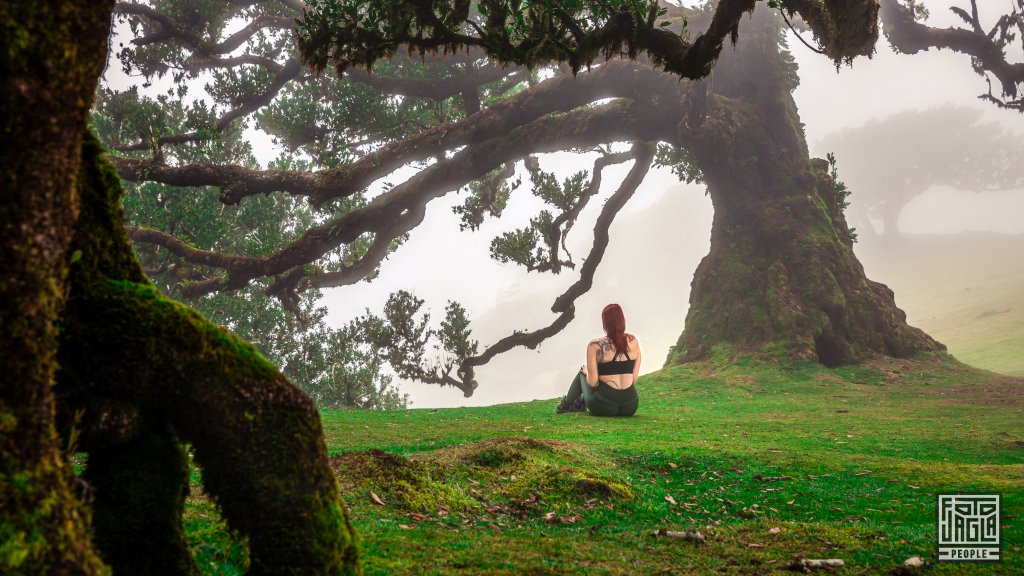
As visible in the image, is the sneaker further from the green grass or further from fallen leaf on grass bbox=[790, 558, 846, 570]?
fallen leaf on grass bbox=[790, 558, 846, 570]

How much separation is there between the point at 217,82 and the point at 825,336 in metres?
24.4

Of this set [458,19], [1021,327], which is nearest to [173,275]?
[458,19]

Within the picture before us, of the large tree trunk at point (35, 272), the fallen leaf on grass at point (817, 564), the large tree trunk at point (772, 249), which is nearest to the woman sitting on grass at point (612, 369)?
the fallen leaf on grass at point (817, 564)

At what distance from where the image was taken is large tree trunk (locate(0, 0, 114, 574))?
1993 mm

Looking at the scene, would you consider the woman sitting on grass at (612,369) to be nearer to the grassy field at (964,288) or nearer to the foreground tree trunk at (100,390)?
the foreground tree trunk at (100,390)

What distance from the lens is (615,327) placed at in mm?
12156

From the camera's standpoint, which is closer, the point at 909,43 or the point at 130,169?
the point at 130,169

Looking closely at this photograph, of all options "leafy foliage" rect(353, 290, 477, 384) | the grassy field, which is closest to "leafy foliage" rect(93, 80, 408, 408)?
"leafy foliage" rect(353, 290, 477, 384)

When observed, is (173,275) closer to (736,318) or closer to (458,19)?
(458,19)

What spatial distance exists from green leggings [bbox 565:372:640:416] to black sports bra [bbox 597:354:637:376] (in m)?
0.35

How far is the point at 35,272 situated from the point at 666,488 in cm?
676

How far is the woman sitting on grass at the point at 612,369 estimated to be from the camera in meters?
12.2

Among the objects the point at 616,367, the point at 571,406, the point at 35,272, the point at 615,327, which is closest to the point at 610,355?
the point at 616,367

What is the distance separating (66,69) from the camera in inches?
91.8
